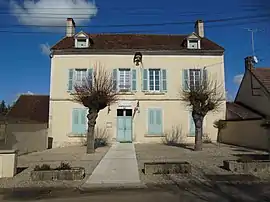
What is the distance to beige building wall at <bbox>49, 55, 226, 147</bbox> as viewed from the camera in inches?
749

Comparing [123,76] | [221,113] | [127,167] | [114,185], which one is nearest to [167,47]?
[123,76]

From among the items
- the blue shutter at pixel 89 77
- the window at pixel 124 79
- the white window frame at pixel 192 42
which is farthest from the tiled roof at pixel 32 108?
the white window frame at pixel 192 42

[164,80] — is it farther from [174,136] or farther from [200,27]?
[200,27]

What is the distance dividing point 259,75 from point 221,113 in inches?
145

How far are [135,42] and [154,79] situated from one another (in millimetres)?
3722

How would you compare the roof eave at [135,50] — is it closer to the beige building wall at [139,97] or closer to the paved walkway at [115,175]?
the beige building wall at [139,97]

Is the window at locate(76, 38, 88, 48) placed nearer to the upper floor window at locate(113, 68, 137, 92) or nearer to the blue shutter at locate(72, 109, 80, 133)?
the upper floor window at locate(113, 68, 137, 92)

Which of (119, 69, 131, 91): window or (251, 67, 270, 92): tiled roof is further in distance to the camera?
(119, 69, 131, 91): window

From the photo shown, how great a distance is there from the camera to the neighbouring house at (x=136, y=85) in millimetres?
19016

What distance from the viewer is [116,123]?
62.4 feet

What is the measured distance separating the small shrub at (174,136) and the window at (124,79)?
4315 mm

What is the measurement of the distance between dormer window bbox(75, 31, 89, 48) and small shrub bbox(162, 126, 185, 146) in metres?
8.69

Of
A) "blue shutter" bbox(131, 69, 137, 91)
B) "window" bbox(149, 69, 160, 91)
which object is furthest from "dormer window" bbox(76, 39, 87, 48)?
"window" bbox(149, 69, 160, 91)

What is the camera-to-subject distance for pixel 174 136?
19.1m
